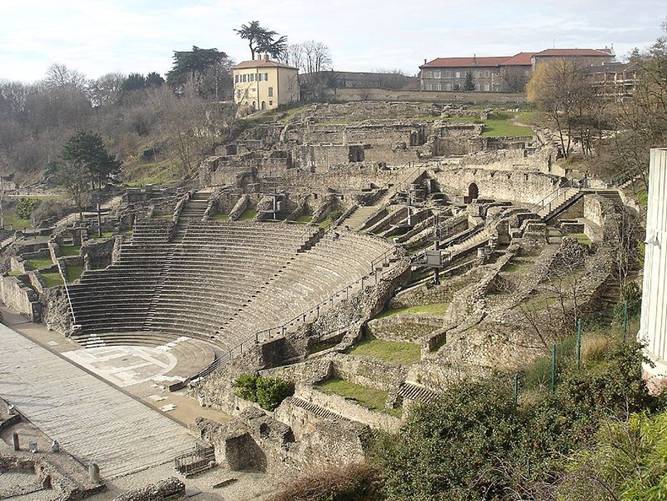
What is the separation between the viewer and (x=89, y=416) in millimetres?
23516

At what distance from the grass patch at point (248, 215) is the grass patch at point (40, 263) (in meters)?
11.7

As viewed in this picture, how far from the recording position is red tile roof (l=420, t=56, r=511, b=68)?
282 ft

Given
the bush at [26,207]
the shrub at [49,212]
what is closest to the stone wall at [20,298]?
the shrub at [49,212]

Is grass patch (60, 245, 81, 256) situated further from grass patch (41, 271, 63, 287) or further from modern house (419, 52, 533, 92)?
modern house (419, 52, 533, 92)

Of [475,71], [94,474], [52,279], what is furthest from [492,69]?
[94,474]

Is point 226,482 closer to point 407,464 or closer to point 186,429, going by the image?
point 186,429

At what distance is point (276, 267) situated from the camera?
34.0 m

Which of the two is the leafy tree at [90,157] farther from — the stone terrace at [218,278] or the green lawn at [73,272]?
the green lawn at [73,272]

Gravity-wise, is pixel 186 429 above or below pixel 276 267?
below

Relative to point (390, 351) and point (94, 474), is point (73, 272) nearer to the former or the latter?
point (94, 474)

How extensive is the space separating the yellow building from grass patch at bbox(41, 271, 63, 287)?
38187mm

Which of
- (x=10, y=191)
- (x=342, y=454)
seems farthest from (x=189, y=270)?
(x=10, y=191)

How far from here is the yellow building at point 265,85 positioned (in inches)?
2844

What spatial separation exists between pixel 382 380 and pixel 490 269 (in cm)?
600
